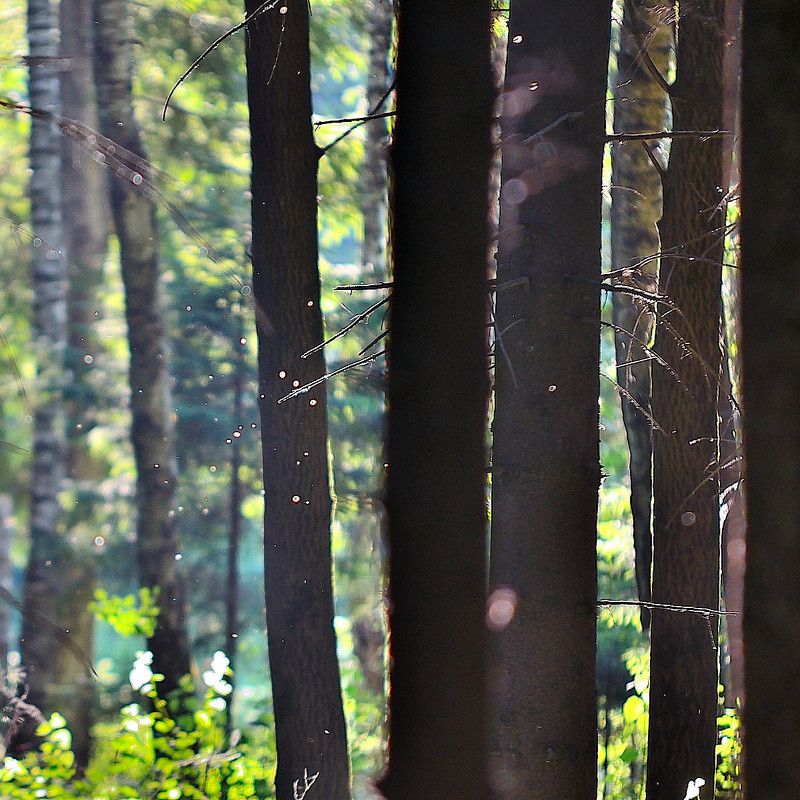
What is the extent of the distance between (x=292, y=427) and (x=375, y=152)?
603cm

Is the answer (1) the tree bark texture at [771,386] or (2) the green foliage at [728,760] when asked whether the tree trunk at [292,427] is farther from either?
(2) the green foliage at [728,760]

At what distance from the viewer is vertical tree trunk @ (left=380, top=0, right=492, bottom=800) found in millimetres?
2805

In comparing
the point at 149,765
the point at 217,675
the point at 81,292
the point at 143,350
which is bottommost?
the point at 149,765

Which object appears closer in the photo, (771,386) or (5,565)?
(771,386)

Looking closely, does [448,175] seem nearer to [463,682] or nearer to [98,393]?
[463,682]

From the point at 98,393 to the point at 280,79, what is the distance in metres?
7.03

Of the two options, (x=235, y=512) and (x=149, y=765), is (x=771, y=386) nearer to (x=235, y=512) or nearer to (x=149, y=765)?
(x=149, y=765)

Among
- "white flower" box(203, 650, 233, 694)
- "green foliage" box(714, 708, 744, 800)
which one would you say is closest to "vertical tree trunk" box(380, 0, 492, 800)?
"white flower" box(203, 650, 233, 694)

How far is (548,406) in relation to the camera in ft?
9.17

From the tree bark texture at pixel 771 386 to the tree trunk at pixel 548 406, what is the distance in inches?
24.1

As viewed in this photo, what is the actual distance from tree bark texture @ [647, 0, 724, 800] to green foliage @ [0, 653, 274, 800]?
2681 mm

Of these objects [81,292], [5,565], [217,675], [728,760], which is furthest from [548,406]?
[5,565]

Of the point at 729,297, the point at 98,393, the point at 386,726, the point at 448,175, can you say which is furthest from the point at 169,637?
the point at 729,297

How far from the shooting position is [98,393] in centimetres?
1064
